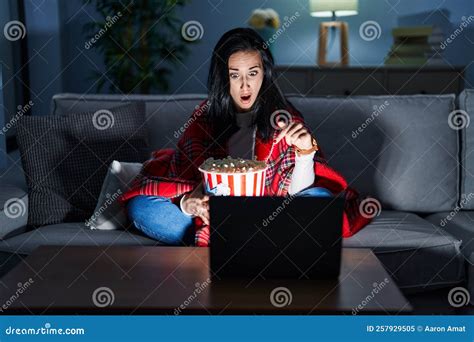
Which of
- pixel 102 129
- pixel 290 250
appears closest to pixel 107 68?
pixel 102 129

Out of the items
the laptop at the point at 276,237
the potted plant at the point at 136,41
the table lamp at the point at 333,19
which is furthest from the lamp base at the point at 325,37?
the laptop at the point at 276,237

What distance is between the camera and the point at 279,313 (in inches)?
45.7

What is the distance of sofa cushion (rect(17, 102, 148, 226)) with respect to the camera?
2.09m

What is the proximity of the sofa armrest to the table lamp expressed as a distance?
2497 millimetres

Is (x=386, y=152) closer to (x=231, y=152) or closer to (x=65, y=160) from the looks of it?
(x=231, y=152)

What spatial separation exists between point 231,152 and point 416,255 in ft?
2.17

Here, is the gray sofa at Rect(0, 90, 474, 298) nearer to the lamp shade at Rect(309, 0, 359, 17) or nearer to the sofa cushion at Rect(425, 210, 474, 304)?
the sofa cushion at Rect(425, 210, 474, 304)

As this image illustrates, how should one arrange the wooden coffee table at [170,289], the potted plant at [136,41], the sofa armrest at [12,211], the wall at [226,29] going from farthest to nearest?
the wall at [226,29]
the potted plant at [136,41]
the sofa armrest at [12,211]
the wooden coffee table at [170,289]

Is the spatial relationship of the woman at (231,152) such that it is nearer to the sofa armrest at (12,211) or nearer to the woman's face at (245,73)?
the woman's face at (245,73)

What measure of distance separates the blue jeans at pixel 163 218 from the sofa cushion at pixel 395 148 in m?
0.40

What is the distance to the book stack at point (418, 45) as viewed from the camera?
387 centimetres

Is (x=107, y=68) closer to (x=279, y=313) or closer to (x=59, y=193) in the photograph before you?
(x=59, y=193)

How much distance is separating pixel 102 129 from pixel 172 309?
3.74 feet
